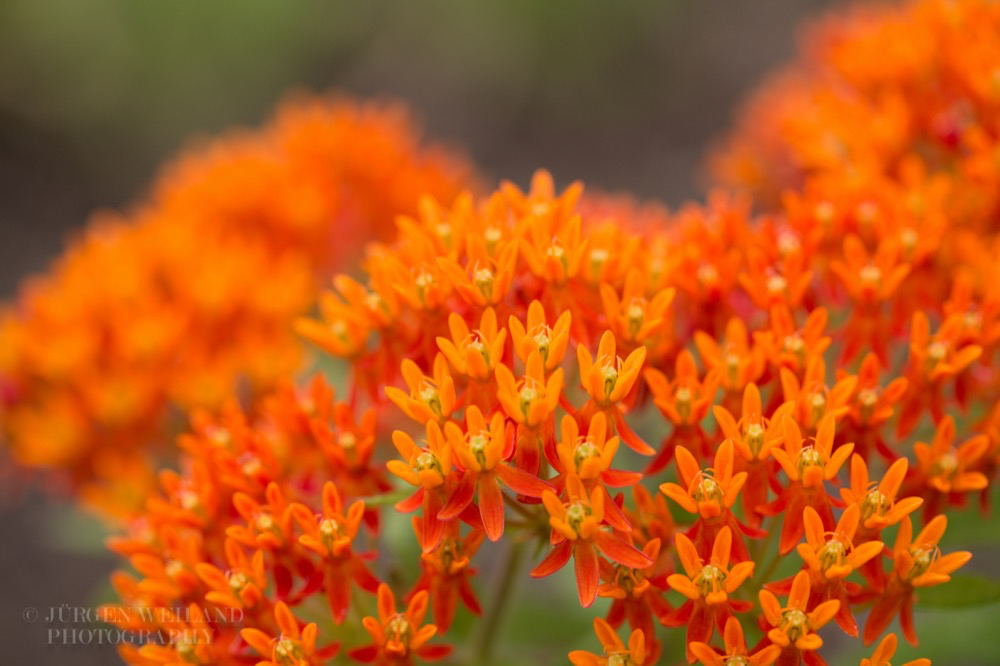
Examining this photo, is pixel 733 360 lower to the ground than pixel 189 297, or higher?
lower

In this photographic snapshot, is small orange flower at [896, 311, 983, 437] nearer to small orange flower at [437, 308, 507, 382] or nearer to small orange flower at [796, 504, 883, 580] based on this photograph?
small orange flower at [796, 504, 883, 580]

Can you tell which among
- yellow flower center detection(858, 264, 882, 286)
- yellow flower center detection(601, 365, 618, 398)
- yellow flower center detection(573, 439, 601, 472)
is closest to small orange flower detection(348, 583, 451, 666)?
yellow flower center detection(573, 439, 601, 472)

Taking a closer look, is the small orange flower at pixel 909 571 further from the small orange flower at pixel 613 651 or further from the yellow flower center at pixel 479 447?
the yellow flower center at pixel 479 447

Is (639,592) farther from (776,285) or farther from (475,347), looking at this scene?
(776,285)

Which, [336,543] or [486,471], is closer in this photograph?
[486,471]

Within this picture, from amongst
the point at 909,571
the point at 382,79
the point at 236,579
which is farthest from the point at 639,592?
the point at 382,79

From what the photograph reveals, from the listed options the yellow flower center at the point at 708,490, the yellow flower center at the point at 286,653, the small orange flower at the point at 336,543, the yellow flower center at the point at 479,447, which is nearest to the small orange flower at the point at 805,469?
the yellow flower center at the point at 708,490
